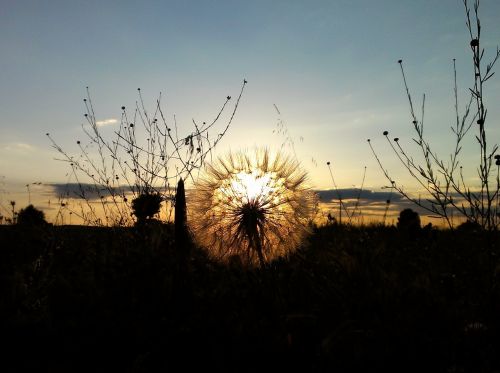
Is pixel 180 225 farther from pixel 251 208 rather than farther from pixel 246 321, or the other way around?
pixel 246 321

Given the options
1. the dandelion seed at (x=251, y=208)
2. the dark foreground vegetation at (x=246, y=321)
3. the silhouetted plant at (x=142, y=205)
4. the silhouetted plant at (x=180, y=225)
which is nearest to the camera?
the dark foreground vegetation at (x=246, y=321)

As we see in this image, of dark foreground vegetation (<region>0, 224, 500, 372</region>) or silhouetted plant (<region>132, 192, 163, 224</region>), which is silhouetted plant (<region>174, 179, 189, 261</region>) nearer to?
dark foreground vegetation (<region>0, 224, 500, 372</region>)

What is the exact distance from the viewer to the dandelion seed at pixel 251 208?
5.26 m

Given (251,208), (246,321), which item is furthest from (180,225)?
(246,321)

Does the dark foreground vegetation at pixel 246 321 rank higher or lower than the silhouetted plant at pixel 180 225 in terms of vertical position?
lower

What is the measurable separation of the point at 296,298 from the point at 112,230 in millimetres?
4755

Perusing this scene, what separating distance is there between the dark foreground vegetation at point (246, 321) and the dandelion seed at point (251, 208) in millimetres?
707

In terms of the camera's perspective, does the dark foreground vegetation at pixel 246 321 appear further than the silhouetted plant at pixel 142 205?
No

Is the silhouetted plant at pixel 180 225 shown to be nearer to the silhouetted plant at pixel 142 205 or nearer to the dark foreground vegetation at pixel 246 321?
the dark foreground vegetation at pixel 246 321

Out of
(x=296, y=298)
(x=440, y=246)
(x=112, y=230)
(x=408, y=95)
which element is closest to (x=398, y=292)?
(x=296, y=298)

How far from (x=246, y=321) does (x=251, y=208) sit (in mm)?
2079

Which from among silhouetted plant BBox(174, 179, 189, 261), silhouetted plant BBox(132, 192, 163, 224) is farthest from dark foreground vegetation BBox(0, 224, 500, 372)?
silhouetted plant BBox(132, 192, 163, 224)

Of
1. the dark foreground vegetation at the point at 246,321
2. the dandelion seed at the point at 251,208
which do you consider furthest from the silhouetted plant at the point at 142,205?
the dark foreground vegetation at the point at 246,321

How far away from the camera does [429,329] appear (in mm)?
3041
